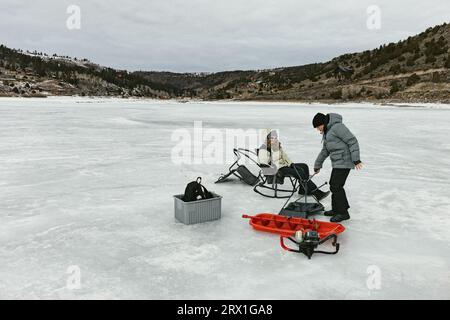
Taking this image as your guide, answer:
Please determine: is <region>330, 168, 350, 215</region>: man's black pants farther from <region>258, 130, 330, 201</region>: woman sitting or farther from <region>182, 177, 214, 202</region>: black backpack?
<region>182, 177, 214, 202</region>: black backpack

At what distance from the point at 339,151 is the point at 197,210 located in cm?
205

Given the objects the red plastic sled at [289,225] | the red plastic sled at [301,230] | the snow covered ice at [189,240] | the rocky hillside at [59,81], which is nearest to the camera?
the snow covered ice at [189,240]

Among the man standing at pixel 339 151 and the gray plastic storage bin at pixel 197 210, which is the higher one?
the man standing at pixel 339 151

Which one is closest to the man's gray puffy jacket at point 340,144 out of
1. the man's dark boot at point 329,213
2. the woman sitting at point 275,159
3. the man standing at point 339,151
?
the man standing at point 339,151

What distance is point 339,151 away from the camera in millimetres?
5020

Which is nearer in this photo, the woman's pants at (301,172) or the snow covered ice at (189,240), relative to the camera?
the snow covered ice at (189,240)

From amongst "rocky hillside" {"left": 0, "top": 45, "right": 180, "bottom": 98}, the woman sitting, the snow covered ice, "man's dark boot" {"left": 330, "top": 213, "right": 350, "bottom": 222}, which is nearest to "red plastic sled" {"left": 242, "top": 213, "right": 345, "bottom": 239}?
the snow covered ice

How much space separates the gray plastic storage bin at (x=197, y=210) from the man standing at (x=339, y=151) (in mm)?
1590

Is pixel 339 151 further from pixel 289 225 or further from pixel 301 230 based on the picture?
pixel 301 230

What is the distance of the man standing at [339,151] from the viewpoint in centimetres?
490

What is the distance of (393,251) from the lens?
4203 mm

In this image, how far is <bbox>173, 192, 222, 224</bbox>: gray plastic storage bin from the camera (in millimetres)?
4910

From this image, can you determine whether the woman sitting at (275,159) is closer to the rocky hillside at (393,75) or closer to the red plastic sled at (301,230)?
the red plastic sled at (301,230)

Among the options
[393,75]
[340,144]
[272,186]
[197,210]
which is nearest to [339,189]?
[340,144]
